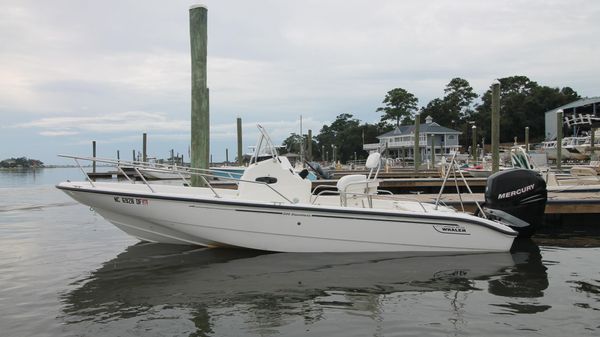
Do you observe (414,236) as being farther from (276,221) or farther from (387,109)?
(387,109)

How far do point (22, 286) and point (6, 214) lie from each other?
978cm

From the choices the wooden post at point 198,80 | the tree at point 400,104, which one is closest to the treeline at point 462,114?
→ the tree at point 400,104

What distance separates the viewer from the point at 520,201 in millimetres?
8031

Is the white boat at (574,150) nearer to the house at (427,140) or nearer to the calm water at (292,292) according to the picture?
the house at (427,140)

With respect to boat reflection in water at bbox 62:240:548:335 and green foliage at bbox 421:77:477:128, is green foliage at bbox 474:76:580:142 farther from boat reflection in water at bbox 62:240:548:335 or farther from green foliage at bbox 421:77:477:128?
boat reflection in water at bbox 62:240:548:335

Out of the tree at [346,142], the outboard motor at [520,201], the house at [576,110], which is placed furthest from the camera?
the tree at [346,142]

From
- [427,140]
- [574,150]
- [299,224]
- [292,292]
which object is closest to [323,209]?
[299,224]

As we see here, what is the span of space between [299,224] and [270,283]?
139 centimetres

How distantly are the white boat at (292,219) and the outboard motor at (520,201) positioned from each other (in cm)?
2

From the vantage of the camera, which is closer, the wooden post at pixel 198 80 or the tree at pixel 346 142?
the wooden post at pixel 198 80

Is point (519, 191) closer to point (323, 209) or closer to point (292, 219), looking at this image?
point (323, 209)

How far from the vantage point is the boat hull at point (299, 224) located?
7402 mm

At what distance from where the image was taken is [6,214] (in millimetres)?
14508

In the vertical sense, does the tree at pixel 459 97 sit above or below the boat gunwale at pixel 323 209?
above
